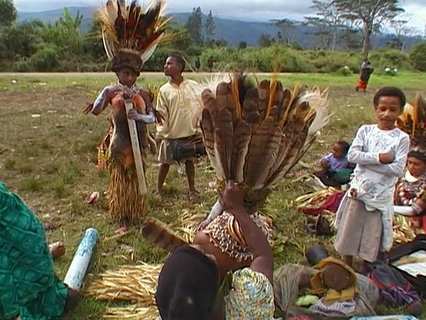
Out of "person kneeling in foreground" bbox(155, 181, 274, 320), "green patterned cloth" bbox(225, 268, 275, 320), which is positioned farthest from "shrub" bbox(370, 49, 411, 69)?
"green patterned cloth" bbox(225, 268, 275, 320)

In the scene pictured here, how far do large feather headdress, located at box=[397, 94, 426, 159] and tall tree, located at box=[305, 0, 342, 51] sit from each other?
4234cm

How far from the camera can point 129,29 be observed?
3984 mm

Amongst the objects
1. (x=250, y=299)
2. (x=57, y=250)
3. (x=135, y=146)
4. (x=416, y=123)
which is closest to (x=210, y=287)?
(x=250, y=299)

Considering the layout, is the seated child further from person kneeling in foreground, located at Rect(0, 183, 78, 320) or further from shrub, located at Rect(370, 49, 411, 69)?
shrub, located at Rect(370, 49, 411, 69)

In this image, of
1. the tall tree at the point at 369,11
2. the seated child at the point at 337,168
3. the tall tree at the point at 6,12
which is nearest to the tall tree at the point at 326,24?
the tall tree at the point at 369,11

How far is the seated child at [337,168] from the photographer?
5.49 metres

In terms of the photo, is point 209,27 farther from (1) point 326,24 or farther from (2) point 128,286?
(2) point 128,286

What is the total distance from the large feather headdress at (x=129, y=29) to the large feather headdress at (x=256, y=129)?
174 centimetres

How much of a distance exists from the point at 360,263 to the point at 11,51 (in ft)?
71.9

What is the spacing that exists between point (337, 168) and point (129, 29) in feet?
9.07

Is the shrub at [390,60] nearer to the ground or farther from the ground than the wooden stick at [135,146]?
nearer to the ground

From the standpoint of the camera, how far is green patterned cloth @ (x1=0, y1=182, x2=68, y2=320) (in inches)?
105

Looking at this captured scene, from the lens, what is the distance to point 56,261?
3.83 meters

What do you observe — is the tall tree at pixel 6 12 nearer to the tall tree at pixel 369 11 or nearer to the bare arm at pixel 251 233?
the tall tree at pixel 369 11
